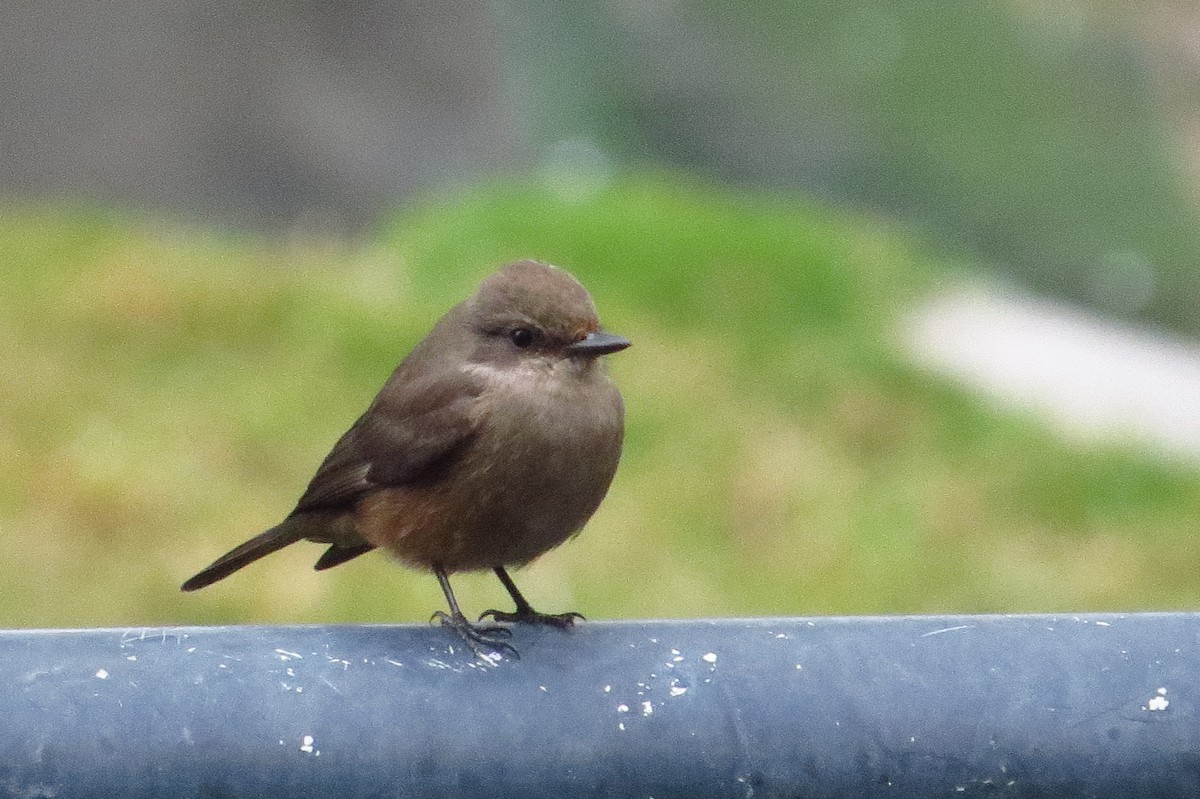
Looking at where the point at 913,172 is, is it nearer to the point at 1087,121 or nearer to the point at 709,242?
the point at 1087,121

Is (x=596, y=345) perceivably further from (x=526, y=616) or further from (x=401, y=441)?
(x=526, y=616)

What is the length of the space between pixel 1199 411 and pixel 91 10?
6098 mm

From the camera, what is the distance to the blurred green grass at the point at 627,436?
6590 mm

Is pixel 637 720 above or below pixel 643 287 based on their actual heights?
below

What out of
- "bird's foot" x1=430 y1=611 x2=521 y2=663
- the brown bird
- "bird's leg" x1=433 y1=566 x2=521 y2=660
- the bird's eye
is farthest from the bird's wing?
"bird's foot" x1=430 y1=611 x2=521 y2=663

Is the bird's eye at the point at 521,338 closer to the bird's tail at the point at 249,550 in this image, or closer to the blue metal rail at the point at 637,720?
the bird's tail at the point at 249,550

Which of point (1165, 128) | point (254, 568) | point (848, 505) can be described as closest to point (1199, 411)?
point (848, 505)

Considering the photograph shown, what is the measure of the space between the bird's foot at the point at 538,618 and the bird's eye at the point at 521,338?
1.61 ft

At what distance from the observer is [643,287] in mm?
9234

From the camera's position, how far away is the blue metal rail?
2.30 meters

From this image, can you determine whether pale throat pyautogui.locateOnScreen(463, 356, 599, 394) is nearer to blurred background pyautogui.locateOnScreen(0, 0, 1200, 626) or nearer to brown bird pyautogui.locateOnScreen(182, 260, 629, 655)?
brown bird pyautogui.locateOnScreen(182, 260, 629, 655)

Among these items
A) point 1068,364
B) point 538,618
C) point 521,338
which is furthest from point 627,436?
point 538,618

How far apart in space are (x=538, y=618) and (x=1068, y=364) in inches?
238

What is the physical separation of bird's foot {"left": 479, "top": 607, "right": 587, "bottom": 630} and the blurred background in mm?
2432
